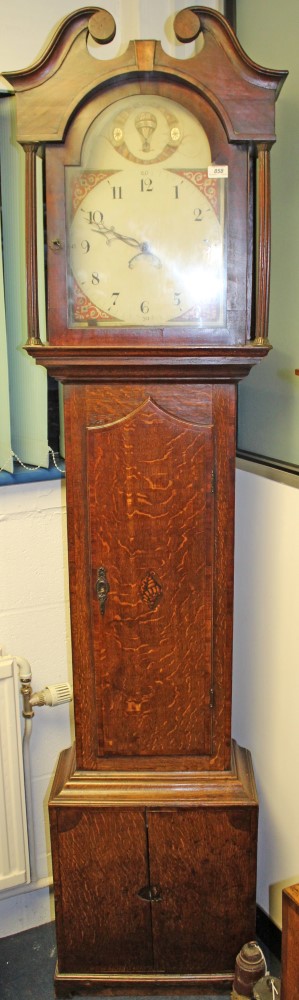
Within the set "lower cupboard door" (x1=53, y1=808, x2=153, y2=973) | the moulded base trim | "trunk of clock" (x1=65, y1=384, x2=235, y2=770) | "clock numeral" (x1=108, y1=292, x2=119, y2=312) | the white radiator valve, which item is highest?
"clock numeral" (x1=108, y1=292, x2=119, y2=312)

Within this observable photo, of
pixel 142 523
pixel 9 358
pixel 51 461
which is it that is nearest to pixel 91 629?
pixel 142 523

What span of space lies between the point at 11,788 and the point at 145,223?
1.14m

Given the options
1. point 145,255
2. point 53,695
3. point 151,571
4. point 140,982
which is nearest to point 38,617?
point 53,695

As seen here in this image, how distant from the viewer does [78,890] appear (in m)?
1.44

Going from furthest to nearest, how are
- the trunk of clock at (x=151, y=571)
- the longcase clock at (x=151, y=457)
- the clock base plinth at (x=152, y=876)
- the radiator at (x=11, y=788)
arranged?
the radiator at (x=11, y=788) < the clock base plinth at (x=152, y=876) < the trunk of clock at (x=151, y=571) < the longcase clock at (x=151, y=457)

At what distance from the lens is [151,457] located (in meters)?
1.28

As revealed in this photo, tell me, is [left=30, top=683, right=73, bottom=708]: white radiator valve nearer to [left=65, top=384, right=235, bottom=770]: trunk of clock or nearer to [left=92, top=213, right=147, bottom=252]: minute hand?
[left=65, top=384, right=235, bottom=770]: trunk of clock

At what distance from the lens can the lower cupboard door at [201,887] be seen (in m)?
1.40

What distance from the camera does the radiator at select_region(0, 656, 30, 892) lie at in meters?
1.57

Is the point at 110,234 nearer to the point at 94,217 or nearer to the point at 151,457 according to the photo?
the point at 94,217

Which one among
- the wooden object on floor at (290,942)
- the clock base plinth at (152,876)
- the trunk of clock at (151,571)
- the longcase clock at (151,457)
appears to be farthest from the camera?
the clock base plinth at (152,876)

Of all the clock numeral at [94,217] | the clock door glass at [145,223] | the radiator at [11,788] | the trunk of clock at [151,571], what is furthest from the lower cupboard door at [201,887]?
the clock numeral at [94,217]

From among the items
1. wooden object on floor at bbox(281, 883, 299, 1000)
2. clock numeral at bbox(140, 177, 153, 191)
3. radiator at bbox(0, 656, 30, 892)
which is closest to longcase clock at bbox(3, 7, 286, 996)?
clock numeral at bbox(140, 177, 153, 191)

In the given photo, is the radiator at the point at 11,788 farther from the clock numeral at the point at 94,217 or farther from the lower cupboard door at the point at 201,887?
the clock numeral at the point at 94,217
